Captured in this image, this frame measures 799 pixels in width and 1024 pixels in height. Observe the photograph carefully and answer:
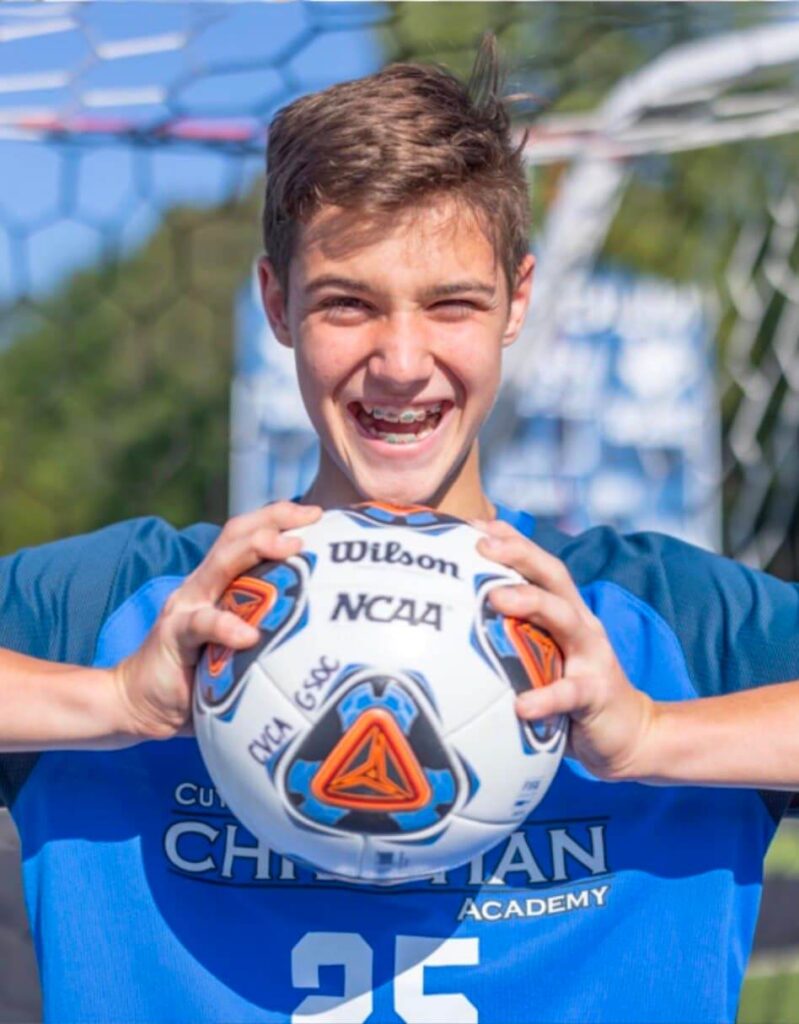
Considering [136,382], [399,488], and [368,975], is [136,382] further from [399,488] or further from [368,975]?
[368,975]

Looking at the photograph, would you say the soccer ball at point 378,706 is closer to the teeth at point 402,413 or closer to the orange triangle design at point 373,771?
the orange triangle design at point 373,771

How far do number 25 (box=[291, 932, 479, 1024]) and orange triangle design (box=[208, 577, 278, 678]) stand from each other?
433 mm

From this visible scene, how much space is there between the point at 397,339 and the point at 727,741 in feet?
1.84

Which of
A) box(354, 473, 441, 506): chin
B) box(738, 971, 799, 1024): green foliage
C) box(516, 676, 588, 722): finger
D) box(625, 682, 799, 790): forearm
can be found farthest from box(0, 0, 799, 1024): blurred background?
box(516, 676, 588, 722): finger

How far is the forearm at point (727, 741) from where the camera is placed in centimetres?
136

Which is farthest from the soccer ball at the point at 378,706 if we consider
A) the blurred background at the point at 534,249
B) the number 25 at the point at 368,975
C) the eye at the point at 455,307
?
the blurred background at the point at 534,249

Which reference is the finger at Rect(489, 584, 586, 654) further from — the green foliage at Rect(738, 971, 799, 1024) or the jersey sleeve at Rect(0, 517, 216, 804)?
the green foliage at Rect(738, 971, 799, 1024)

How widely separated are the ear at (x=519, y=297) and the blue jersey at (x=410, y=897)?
0.43 m

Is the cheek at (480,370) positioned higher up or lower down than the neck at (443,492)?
higher up

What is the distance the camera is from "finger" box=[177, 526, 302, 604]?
1256mm

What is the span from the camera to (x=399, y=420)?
5.34ft

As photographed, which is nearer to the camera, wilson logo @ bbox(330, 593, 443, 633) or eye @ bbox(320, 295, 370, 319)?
wilson logo @ bbox(330, 593, 443, 633)

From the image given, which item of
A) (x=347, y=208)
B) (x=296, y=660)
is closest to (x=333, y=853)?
(x=296, y=660)

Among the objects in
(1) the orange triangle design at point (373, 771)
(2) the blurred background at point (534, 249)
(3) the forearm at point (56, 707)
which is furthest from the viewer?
(2) the blurred background at point (534, 249)
